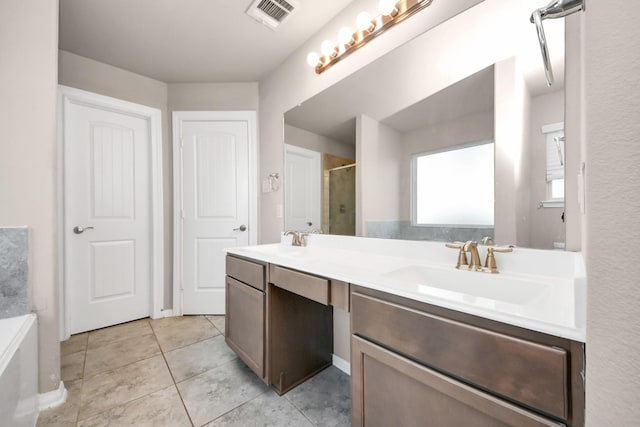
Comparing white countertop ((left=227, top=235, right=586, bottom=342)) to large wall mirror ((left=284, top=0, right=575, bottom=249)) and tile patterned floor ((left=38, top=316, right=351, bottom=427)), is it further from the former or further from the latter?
tile patterned floor ((left=38, top=316, right=351, bottom=427))

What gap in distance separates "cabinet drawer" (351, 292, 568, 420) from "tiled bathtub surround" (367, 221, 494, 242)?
1.70ft

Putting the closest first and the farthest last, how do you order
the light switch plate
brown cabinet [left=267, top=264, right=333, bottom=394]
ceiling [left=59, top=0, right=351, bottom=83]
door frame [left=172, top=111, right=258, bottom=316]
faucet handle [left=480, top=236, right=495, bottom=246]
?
faucet handle [left=480, top=236, right=495, bottom=246], brown cabinet [left=267, top=264, right=333, bottom=394], ceiling [left=59, top=0, right=351, bottom=83], the light switch plate, door frame [left=172, top=111, right=258, bottom=316]

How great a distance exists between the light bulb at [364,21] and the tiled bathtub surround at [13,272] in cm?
210

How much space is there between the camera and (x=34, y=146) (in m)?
1.38

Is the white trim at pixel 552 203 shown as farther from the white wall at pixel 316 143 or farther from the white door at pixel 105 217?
the white door at pixel 105 217

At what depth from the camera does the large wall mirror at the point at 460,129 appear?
96 centimetres

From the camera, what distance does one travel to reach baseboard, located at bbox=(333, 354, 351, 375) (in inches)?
66.1

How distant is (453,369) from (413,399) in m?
0.19

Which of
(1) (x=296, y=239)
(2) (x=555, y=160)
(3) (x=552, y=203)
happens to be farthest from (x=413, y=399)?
(1) (x=296, y=239)

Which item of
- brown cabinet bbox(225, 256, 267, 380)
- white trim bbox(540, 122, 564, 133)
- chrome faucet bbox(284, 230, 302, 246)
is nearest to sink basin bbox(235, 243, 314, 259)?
chrome faucet bbox(284, 230, 302, 246)

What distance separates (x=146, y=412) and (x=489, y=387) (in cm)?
158

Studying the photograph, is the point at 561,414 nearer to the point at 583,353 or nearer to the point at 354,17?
the point at 583,353

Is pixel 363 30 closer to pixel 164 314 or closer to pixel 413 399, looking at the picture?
pixel 413 399

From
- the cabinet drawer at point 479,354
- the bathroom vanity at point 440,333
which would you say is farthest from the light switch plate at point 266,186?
the cabinet drawer at point 479,354
